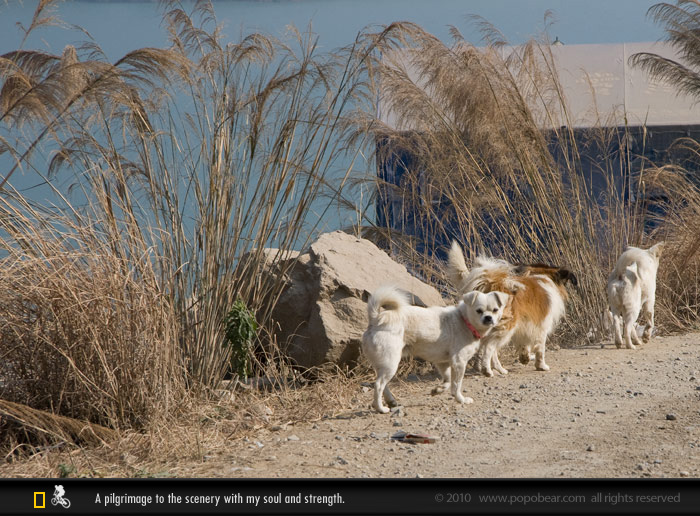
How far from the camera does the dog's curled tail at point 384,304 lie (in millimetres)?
4926

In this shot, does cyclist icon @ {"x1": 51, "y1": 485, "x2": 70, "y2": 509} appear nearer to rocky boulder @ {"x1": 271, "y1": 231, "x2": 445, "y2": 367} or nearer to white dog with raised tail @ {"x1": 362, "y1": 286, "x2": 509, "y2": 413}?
white dog with raised tail @ {"x1": 362, "y1": 286, "x2": 509, "y2": 413}

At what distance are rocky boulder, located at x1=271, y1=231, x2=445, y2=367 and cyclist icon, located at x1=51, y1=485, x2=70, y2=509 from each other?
9.30ft

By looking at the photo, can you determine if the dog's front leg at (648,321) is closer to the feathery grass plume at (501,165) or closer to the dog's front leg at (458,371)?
the feathery grass plume at (501,165)

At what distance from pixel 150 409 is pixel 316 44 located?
281 centimetres

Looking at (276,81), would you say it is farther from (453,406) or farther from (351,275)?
(453,406)

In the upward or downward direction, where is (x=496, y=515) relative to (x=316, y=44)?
downward

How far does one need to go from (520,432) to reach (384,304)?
1.14 meters

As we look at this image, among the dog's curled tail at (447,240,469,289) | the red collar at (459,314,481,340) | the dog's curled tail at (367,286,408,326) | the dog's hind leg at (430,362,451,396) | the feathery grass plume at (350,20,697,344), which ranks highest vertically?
the feathery grass plume at (350,20,697,344)

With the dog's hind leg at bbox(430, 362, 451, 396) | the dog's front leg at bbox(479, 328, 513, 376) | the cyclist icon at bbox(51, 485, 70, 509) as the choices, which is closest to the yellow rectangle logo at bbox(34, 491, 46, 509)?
the cyclist icon at bbox(51, 485, 70, 509)

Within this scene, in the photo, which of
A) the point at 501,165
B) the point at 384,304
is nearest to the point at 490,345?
the point at 384,304

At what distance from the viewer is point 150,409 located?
15.1ft

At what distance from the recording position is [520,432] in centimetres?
455

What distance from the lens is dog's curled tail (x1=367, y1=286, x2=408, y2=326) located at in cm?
493

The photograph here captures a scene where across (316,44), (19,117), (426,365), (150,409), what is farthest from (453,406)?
(19,117)
